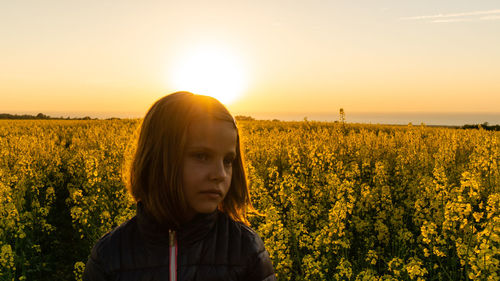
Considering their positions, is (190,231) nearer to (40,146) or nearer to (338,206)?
(338,206)

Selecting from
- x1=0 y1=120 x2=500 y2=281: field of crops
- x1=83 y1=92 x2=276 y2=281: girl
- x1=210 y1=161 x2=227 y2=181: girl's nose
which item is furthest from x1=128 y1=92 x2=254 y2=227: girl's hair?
x1=0 y1=120 x2=500 y2=281: field of crops

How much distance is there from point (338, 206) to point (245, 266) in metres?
2.55

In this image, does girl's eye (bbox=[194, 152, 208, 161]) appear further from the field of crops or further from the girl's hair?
the field of crops

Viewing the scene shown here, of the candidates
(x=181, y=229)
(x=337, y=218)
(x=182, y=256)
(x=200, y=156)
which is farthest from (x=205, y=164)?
(x=337, y=218)

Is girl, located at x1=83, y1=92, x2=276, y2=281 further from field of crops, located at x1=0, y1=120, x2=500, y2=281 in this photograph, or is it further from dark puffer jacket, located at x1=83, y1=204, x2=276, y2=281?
field of crops, located at x1=0, y1=120, x2=500, y2=281

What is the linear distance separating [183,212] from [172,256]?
20 centimetres

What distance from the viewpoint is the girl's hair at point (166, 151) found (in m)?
1.62

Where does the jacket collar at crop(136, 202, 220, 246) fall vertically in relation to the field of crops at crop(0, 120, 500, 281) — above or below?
above

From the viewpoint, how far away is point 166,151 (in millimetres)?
1621

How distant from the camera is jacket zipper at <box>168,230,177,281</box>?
5.35 ft

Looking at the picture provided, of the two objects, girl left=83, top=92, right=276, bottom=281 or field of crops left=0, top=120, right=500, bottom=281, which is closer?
girl left=83, top=92, right=276, bottom=281

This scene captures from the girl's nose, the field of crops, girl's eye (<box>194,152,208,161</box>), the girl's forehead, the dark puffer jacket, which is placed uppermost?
the girl's forehead

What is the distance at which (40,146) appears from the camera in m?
13.1

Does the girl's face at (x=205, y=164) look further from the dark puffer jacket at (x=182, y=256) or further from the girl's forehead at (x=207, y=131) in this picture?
the dark puffer jacket at (x=182, y=256)
